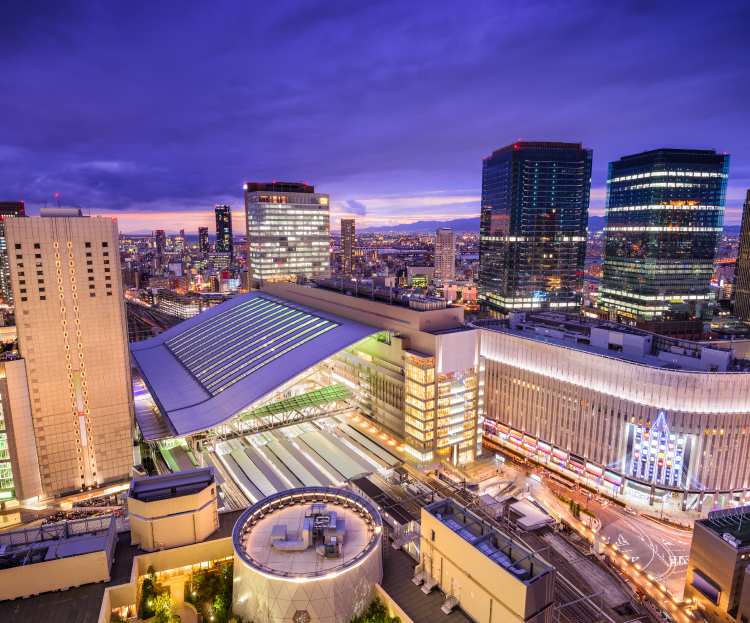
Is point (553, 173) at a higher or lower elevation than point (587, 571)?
higher

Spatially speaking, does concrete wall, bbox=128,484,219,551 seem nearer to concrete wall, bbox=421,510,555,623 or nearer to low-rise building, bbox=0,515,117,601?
low-rise building, bbox=0,515,117,601

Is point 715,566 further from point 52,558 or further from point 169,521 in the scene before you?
point 52,558

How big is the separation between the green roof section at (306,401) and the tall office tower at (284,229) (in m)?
87.3

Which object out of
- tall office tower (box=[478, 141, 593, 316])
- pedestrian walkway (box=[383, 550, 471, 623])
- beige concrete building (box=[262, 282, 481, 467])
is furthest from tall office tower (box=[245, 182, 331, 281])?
pedestrian walkway (box=[383, 550, 471, 623])

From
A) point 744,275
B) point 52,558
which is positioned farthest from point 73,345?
point 744,275

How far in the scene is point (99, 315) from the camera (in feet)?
194

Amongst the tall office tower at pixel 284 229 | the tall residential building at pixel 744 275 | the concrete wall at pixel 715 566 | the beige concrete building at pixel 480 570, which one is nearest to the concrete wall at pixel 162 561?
the beige concrete building at pixel 480 570

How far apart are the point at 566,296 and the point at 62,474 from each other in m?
142

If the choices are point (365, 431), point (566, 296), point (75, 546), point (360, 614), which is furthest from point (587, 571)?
point (566, 296)

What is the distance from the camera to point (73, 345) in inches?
2279

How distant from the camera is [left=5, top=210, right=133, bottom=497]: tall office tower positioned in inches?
2167

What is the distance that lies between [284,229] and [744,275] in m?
146

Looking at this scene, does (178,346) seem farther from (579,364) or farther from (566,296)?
(566,296)

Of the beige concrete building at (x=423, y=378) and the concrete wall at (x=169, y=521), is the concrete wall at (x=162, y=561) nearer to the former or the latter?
the concrete wall at (x=169, y=521)
